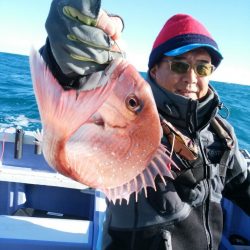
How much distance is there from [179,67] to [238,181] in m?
1.04

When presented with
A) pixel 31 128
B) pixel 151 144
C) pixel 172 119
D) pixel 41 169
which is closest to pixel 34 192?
pixel 41 169

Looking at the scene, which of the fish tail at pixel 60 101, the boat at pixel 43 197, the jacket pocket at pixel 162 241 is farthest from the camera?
the boat at pixel 43 197

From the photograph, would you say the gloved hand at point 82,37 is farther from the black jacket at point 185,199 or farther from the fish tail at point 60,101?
the black jacket at point 185,199

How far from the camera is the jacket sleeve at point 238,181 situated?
2.39 meters

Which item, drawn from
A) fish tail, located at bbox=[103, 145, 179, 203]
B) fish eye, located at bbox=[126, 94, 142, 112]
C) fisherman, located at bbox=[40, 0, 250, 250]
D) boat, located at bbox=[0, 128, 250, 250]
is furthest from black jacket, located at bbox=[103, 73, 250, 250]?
fish eye, located at bbox=[126, 94, 142, 112]

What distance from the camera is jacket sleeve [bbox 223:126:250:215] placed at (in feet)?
7.84

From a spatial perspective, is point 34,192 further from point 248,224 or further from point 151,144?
point 151,144

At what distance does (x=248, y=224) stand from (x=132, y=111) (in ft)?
10.6

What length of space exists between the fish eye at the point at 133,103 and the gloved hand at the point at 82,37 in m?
0.17

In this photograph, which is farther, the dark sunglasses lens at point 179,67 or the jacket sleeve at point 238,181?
the jacket sleeve at point 238,181

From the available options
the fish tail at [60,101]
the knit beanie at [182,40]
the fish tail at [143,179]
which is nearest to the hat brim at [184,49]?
the knit beanie at [182,40]

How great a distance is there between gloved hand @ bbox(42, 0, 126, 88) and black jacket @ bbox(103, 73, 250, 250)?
0.93 m

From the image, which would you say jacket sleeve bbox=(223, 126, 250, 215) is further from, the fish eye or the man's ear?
the fish eye

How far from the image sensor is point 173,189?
197 centimetres
